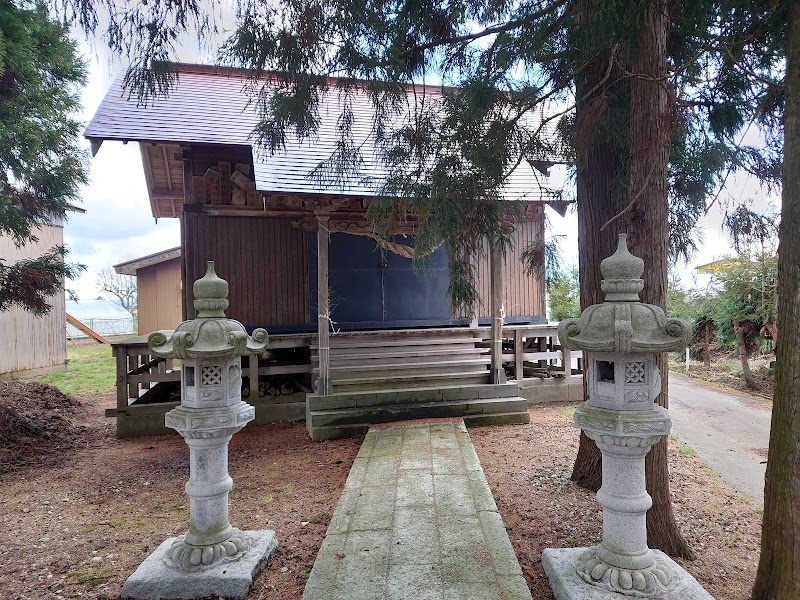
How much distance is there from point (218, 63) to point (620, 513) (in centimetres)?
452

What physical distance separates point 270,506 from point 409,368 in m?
3.44

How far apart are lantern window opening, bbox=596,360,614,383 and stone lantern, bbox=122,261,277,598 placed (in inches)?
87.0

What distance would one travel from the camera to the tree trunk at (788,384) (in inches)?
92.4

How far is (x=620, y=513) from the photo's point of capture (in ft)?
8.71

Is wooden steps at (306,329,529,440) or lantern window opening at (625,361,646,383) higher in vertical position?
lantern window opening at (625,361,646,383)

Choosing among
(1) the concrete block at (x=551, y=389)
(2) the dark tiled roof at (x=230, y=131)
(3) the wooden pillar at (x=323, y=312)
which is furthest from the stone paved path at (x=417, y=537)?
(1) the concrete block at (x=551, y=389)

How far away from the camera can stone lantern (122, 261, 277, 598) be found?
9.61ft

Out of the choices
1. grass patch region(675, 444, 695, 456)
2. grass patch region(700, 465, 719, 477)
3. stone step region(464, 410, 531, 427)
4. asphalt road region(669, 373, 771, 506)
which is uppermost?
stone step region(464, 410, 531, 427)

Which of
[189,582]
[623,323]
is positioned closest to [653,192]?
[623,323]

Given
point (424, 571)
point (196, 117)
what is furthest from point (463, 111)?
point (196, 117)

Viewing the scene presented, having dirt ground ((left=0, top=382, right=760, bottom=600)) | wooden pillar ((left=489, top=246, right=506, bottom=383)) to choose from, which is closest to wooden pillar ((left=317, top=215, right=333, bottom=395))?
dirt ground ((left=0, top=382, right=760, bottom=600))

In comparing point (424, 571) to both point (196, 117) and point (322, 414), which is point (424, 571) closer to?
point (322, 414)

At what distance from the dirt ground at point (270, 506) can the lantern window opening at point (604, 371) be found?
1.38 meters

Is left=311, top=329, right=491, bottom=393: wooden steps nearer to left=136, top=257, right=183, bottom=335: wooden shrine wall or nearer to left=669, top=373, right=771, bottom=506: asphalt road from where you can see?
left=669, top=373, right=771, bottom=506: asphalt road
